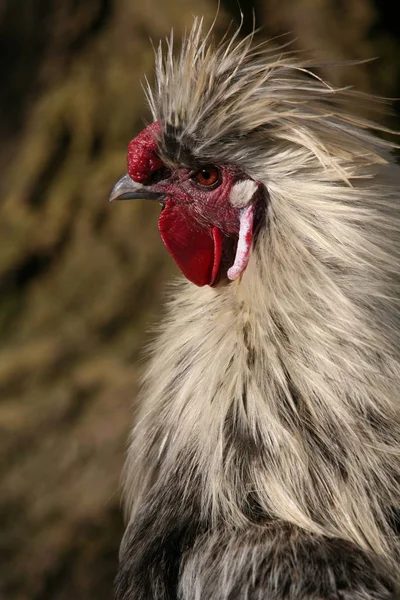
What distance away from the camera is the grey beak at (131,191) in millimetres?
2719

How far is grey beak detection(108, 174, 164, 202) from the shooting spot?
2719 millimetres

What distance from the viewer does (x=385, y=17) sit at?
6.30m

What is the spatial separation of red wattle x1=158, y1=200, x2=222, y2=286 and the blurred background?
3039 millimetres

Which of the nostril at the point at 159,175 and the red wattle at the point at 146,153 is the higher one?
the red wattle at the point at 146,153

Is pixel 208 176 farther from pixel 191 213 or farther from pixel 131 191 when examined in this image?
pixel 131 191

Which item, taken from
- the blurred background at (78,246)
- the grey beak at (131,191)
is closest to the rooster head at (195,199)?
the grey beak at (131,191)

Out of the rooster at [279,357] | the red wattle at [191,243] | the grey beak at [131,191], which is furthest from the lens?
the grey beak at [131,191]

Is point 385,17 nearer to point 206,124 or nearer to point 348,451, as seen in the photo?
point 206,124

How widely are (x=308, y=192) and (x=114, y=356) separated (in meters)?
4.11

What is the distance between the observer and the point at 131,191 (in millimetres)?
2736

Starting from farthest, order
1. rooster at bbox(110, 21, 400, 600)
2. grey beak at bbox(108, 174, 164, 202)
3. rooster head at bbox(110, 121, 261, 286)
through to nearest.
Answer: grey beak at bbox(108, 174, 164, 202) < rooster head at bbox(110, 121, 261, 286) < rooster at bbox(110, 21, 400, 600)

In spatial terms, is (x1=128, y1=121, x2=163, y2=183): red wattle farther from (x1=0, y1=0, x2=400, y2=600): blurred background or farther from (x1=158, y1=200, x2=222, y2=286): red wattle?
(x1=0, y1=0, x2=400, y2=600): blurred background

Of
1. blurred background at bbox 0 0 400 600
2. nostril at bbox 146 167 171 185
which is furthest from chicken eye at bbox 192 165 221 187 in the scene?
blurred background at bbox 0 0 400 600

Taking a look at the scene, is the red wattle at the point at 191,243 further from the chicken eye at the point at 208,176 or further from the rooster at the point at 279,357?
the chicken eye at the point at 208,176
